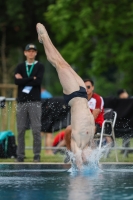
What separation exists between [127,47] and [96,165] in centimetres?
2129

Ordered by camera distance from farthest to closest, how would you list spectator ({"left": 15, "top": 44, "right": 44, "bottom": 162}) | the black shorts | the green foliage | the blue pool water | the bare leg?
the green foliage
the black shorts
spectator ({"left": 15, "top": 44, "right": 44, "bottom": 162})
the bare leg
the blue pool water

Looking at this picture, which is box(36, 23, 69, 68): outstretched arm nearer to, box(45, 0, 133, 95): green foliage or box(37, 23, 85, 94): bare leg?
box(37, 23, 85, 94): bare leg

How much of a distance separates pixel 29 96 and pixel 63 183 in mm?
4828

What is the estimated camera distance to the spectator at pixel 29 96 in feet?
49.4

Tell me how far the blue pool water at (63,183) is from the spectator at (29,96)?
1.90 meters

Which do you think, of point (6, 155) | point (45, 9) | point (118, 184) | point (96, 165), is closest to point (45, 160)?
point (6, 155)

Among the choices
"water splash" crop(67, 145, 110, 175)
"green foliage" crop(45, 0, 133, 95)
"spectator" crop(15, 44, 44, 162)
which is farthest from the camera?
"green foliage" crop(45, 0, 133, 95)

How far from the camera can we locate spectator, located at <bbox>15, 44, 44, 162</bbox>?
49.4 feet

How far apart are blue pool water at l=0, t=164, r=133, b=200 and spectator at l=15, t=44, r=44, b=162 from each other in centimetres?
190

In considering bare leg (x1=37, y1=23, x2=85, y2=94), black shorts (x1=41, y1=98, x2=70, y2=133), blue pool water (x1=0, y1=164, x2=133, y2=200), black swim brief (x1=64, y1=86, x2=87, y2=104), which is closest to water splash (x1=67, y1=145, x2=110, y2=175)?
blue pool water (x1=0, y1=164, x2=133, y2=200)

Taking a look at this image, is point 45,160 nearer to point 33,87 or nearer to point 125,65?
point 33,87

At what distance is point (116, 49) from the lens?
33781mm

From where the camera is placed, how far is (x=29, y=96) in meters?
15.0

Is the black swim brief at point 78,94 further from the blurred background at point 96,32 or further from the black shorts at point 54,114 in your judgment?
the blurred background at point 96,32
